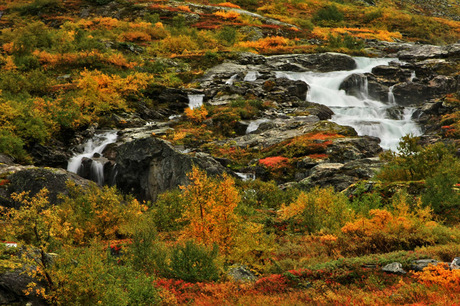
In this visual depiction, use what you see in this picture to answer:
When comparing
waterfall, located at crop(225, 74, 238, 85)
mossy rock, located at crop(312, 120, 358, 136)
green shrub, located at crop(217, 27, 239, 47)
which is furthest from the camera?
green shrub, located at crop(217, 27, 239, 47)

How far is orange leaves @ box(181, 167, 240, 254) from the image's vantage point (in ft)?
31.8

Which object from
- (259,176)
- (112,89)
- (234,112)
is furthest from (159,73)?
(259,176)

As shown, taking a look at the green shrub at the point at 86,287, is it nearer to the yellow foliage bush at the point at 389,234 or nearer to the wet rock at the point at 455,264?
the wet rock at the point at 455,264

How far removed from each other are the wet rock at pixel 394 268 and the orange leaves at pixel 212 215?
392cm

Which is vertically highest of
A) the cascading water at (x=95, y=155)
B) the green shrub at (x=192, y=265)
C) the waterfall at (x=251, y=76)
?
the green shrub at (x=192, y=265)

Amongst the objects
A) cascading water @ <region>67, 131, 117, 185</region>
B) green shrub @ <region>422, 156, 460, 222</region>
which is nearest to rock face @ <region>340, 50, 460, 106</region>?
cascading water @ <region>67, 131, 117, 185</region>

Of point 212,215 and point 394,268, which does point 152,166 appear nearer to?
point 212,215

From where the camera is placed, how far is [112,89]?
2995cm

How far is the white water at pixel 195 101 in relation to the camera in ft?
106

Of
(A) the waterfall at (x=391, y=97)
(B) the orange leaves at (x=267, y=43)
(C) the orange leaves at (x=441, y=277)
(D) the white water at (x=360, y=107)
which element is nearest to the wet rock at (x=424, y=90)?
(A) the waterfall at (x=391, y=97)

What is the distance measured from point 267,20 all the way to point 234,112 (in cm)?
3420

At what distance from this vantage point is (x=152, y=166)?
19203 mm

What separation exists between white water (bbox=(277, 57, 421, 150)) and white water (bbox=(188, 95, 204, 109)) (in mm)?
9944

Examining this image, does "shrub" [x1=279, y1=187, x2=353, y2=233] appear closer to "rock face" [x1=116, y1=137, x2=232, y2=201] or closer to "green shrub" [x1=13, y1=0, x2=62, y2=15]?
"rock face" [x1=116, y1=137, x2=232, y2=201]
